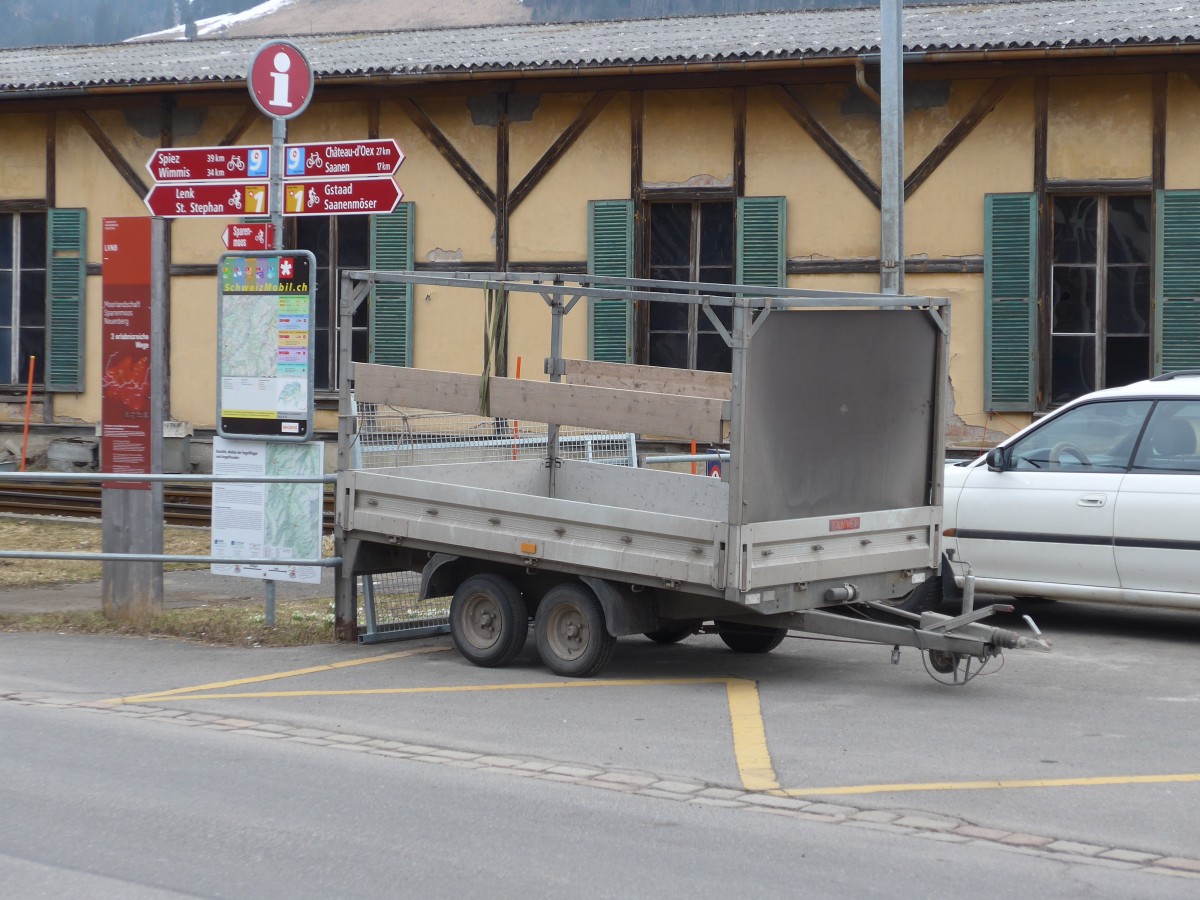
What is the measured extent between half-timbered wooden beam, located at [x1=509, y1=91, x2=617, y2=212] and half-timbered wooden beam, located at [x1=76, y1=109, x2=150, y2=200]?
4834mm

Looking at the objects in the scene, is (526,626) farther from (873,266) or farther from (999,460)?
(873,266)

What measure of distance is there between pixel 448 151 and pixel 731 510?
11.1 metres

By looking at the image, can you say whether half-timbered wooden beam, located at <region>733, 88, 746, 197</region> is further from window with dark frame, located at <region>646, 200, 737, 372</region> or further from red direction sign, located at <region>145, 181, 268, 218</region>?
red direction sign, located at <region>145, 181, 268, 218</region>

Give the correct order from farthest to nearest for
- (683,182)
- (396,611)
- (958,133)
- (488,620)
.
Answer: (683,182), (958,133), (396,611), (488,620)

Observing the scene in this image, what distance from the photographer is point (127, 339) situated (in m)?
10.8

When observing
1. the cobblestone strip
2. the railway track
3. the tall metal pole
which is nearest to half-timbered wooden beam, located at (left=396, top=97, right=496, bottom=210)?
the railway track

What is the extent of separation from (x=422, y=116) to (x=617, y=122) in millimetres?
2398

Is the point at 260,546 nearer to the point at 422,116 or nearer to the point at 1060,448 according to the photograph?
the point at 1060,448

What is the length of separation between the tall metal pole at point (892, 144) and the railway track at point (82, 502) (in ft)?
22.0

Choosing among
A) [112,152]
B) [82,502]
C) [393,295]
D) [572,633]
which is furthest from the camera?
[112,152]

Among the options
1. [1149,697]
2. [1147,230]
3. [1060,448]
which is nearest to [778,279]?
[1147,230]

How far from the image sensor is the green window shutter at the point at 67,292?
19.5m

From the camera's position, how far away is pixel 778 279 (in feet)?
55.7

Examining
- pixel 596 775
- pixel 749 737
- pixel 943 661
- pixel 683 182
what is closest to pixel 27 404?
pixel 683 182
